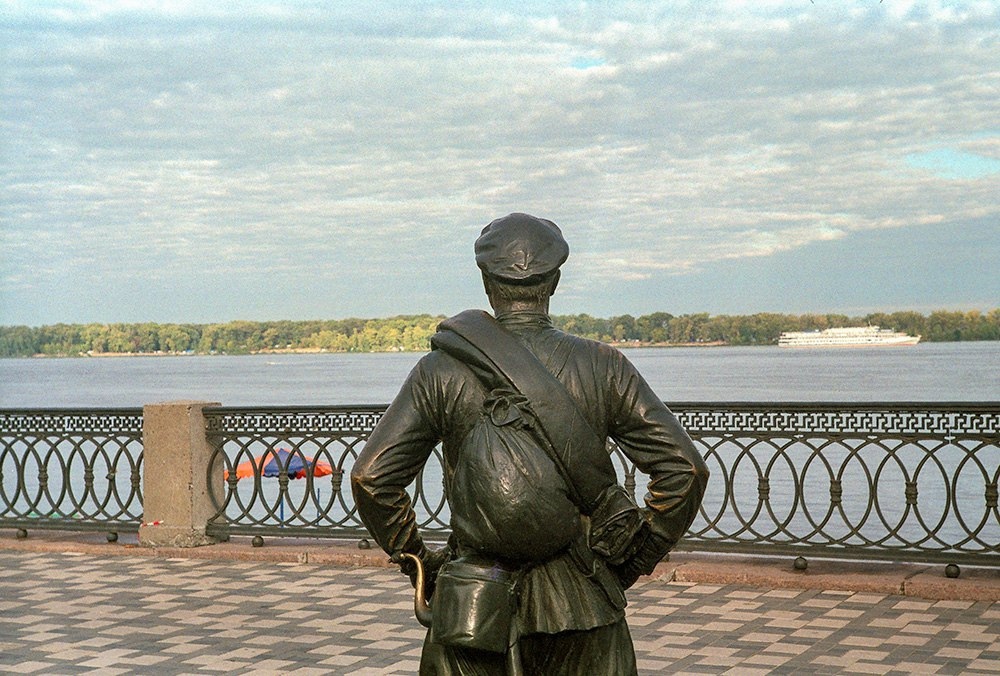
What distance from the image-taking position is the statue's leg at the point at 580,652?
352 centimetres

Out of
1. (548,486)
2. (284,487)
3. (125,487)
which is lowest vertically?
(125,487)

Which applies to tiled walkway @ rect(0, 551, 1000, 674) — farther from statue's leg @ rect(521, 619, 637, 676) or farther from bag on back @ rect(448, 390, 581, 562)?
bag on back @ rect(448, 390, 581, 562)

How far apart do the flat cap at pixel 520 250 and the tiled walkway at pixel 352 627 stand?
12.2 ft

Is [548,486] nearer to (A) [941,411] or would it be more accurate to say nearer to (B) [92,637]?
(B) [92,637]

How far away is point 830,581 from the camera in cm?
885

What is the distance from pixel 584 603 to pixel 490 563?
266mm

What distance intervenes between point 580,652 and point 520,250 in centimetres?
108

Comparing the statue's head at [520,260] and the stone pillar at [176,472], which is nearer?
the statue's head at [520,260]

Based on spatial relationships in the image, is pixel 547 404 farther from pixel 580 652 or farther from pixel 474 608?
pixel 580 652

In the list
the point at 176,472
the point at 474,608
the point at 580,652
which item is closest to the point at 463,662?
the point at 474,608

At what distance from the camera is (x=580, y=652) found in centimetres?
353

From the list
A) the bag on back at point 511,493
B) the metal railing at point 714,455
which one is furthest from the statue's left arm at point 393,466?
the metal railing at point 714,455

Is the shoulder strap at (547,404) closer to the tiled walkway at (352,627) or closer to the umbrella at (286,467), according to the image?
the tiled walkway at (352,627)

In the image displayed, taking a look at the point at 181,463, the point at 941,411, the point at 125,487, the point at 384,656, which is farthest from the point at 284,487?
the point at 125,487
